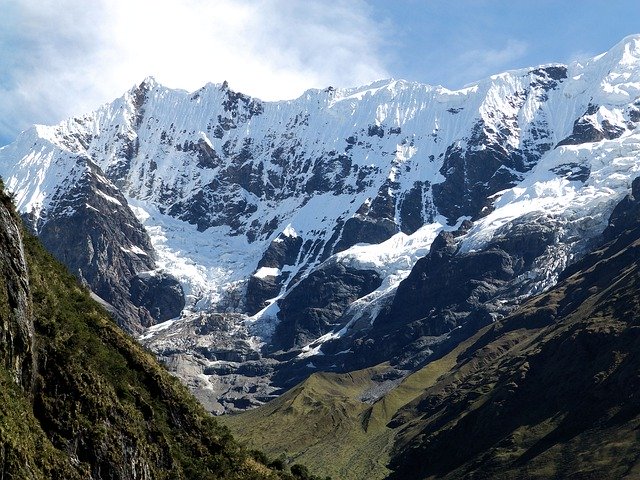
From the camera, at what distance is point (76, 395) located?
56.3m

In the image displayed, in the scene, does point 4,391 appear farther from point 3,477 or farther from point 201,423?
point 201,423

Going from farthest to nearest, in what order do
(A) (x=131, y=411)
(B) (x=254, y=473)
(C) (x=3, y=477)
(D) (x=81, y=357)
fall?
(B) (x=254, y=473), (A) (x=131, y=411), (D) (x=81, y=357), (C) (x=3, y=477)

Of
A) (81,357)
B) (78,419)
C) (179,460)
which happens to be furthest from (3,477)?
(179,460)

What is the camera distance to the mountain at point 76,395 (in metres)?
49.2

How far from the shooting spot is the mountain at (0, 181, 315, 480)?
161 feet

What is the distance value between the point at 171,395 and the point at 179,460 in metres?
6.46

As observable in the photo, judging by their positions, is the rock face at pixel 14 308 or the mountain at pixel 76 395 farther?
the rock face at pixel 14 308

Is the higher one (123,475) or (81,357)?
(81,357)

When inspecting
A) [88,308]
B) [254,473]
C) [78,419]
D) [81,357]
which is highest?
[88,308]

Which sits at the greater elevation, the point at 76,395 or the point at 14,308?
the point at 14,308

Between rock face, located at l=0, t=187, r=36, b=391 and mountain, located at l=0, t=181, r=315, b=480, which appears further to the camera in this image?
rock face, located at l=0, t=187, r=36, b=391

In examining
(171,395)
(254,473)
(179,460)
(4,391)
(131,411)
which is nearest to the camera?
(4,391)

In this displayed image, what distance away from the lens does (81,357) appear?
196 feet

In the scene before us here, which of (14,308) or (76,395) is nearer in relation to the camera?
(14,308)
